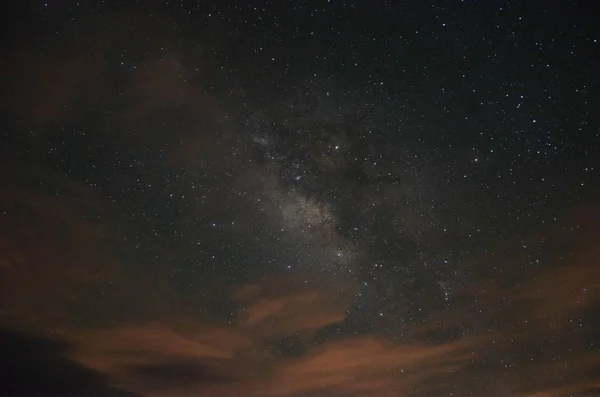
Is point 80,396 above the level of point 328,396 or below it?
above

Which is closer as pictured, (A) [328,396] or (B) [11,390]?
(A) [328,396]

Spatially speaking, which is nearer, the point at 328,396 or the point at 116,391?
the point at 328,396

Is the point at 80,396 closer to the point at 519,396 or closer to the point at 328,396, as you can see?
the point at 328,396

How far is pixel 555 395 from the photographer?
26078mm

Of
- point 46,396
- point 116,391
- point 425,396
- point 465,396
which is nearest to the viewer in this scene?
point 465,396

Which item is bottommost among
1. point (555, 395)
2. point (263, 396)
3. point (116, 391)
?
point (555, 395)

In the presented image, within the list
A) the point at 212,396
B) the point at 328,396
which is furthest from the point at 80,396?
the point at 328,396

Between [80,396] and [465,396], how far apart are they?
93.7 ft

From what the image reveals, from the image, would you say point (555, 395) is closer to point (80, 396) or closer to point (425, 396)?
point (425, 396)

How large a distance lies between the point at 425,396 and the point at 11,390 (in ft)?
102

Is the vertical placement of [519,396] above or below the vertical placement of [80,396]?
below

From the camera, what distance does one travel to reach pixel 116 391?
33.4 m

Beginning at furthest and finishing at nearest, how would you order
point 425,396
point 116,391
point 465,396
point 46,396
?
point 46,396 < point 116,391 < point 425,396 < point 465,396

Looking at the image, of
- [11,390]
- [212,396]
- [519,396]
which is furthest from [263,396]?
[11,390]
